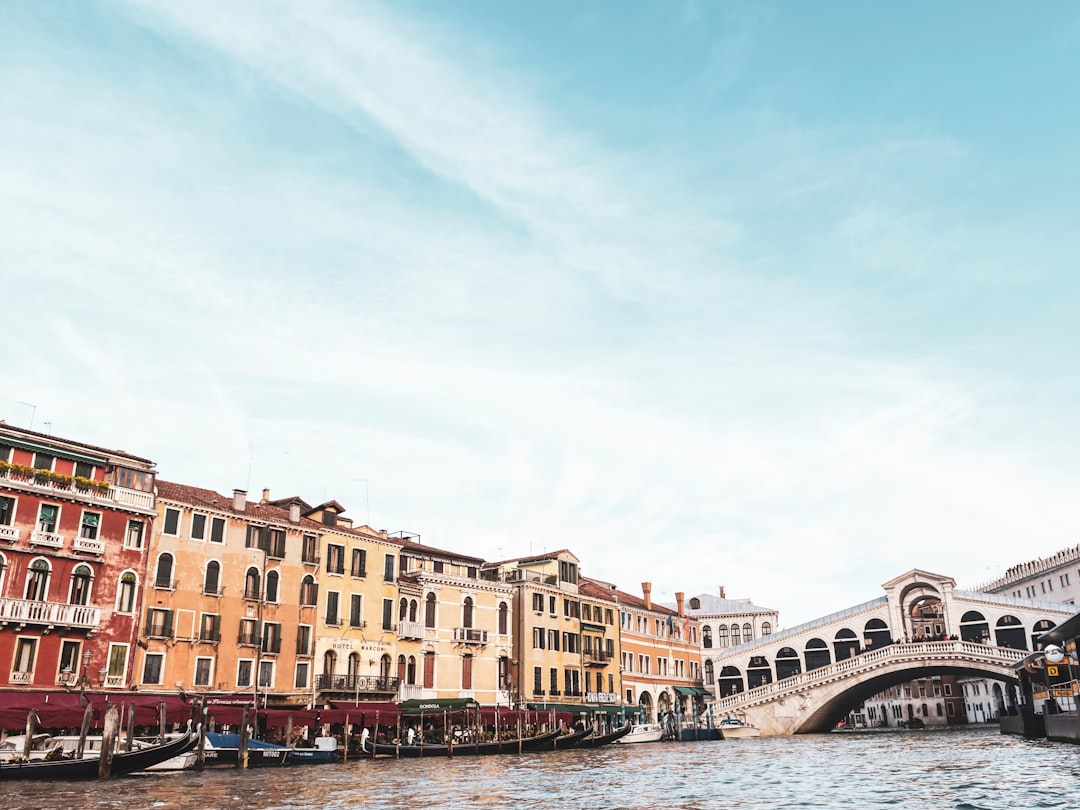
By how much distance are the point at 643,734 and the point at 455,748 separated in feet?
54.1

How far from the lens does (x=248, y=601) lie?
113ft

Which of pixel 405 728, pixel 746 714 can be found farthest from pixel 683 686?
pixel 405 728

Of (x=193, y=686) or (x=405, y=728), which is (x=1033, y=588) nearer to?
(x=405, y=728)

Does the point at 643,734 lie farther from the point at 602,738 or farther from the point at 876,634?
the point at 876,634

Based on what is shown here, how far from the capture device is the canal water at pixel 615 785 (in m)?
18.9

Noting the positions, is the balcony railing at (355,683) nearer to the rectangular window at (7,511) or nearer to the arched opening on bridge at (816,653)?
the rectangular window at (7,511)

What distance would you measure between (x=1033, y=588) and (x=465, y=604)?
57357mm

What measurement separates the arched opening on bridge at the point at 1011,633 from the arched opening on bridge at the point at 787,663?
13073mm

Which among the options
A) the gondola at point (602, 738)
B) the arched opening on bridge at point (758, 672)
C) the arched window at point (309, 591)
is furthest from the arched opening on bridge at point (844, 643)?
the arched window at point (309, 591)

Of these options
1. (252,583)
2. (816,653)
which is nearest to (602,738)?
(252,583)

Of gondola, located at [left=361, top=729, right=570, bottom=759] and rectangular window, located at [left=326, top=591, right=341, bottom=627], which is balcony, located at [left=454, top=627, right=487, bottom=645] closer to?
gondola, located at [left=361, top=729, right=570, bottom=759]

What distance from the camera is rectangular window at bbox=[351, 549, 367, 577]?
3888cm

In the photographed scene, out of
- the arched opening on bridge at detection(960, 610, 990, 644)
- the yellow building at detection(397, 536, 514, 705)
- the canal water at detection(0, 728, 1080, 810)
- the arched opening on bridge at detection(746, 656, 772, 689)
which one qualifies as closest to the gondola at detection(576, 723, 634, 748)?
the yellow building at detection(397, 536, 514, 705)

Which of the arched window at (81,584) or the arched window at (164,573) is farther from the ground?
the arched window at (164,573)
